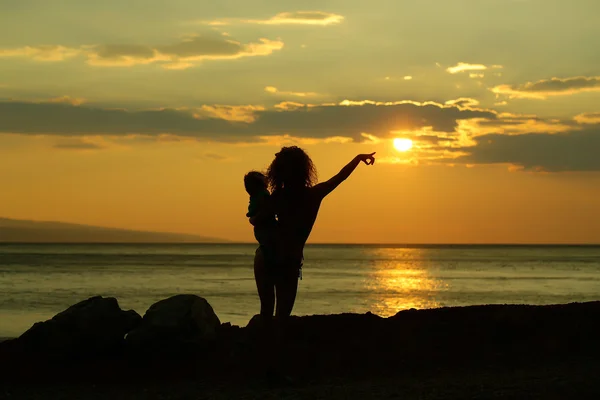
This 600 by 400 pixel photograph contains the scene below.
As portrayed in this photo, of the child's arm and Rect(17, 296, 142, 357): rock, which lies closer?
the child's arm

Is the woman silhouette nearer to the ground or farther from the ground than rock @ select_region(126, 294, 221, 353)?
farther from the ground

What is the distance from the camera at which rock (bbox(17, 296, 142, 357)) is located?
473 inches

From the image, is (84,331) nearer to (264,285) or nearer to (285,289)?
(264,285)

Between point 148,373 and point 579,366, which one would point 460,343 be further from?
point 148,373

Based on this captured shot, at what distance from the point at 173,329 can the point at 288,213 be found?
3.24 meters

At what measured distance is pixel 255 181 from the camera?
9.73m

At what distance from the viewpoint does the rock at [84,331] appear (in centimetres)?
→ 1201

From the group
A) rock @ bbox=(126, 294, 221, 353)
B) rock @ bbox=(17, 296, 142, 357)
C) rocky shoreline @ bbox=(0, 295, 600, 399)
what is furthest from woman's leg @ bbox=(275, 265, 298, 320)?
rock @ bbox=(17, 296, 142, 357)

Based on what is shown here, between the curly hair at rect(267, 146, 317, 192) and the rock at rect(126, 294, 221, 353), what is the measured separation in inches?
128

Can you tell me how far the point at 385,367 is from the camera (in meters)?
11.4

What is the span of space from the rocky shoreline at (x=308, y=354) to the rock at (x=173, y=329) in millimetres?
15

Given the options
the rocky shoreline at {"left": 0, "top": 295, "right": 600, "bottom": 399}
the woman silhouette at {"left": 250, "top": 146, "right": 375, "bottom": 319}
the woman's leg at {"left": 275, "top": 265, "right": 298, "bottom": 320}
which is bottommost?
the rocky shoreline at {"left": 0, "top": 295, "right": 600, "bottom": 399}

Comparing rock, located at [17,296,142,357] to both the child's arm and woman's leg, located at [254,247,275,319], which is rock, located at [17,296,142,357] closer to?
woman's leg, located at [254,247,275,319]

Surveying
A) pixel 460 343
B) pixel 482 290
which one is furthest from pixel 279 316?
pixel 482 290
